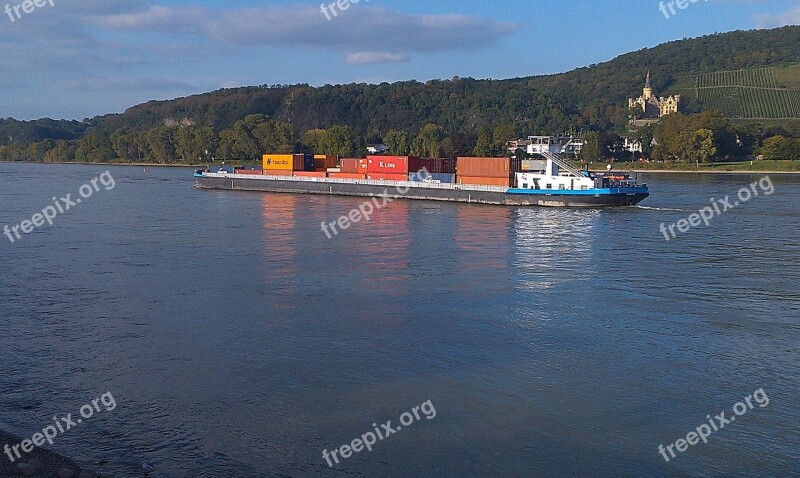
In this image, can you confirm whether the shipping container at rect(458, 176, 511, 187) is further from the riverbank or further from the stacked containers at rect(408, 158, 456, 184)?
the riverbank

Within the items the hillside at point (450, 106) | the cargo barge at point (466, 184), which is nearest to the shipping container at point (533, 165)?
the cargo barge at point (466, 184)

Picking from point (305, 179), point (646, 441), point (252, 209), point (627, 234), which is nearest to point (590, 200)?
point (627, 234)

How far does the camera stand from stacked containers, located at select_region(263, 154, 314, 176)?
53.3m

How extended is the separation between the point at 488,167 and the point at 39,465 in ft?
119

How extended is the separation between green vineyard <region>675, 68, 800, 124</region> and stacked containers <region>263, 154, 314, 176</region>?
8038cm

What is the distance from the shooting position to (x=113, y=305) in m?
14.7

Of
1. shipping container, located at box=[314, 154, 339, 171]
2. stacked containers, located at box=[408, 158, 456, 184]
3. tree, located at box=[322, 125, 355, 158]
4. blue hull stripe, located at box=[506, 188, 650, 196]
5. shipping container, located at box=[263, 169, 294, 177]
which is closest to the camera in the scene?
blue hull stripe, located at box=[506, 188, 650, 196]

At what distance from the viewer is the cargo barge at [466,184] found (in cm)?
3669

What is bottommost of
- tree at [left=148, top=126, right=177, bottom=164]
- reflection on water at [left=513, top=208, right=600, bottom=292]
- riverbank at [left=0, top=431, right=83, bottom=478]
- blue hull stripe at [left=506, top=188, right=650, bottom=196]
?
riverbank at [left=0, top=431, right=83, bottom=478]

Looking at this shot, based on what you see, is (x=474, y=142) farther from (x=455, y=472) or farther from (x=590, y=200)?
(x=455, y=472)

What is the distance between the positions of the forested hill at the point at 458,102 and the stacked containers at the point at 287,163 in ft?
237

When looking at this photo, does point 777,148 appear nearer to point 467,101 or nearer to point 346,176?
point 346,176

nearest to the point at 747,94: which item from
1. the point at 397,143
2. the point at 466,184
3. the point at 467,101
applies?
the point at 467,101

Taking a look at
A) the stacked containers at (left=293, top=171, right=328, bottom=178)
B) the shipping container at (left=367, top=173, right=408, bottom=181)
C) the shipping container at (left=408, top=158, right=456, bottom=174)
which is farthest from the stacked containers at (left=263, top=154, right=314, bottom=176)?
the shipping container at (left=408, top=158, right=456, bottom=174)
